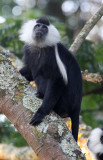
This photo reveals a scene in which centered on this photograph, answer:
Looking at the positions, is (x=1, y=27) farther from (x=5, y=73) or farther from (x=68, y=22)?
(x=68, y=22)

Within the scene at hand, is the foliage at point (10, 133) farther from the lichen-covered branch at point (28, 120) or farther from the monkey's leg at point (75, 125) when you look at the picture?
the lichen-covered branch at point (28, 120)

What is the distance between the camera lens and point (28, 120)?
2.08m

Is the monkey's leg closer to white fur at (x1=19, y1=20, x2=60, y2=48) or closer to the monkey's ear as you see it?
white fur at (x1=19, y1=20, x2=60, y2=48)

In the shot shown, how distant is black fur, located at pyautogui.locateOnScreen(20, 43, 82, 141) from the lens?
2756mm

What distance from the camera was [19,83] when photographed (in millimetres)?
2264

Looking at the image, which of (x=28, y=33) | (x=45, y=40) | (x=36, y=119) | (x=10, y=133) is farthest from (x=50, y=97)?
(x=10, y=133)

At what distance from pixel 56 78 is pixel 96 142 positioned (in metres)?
1.09

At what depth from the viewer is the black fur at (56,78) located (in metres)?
2.76

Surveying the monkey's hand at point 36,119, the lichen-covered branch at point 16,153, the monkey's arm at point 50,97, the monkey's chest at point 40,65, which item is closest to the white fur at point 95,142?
the monkey's arm at point 50,97

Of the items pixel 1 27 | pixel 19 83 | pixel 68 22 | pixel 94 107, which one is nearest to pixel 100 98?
pixel 94 107

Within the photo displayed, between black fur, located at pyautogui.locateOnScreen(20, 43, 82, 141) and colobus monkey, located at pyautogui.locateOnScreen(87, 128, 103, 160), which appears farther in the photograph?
colobus monkey, located at pyautogui.locateOnScreen(87, 128, 103, 160)

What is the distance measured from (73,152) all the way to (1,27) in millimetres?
3624

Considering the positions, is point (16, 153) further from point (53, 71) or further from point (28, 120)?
point (28, 120)

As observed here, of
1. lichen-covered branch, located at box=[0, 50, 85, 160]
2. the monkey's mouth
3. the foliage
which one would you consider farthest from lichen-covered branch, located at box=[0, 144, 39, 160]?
lichen-covered branch, located at box=[0, 50, 85, 160]
